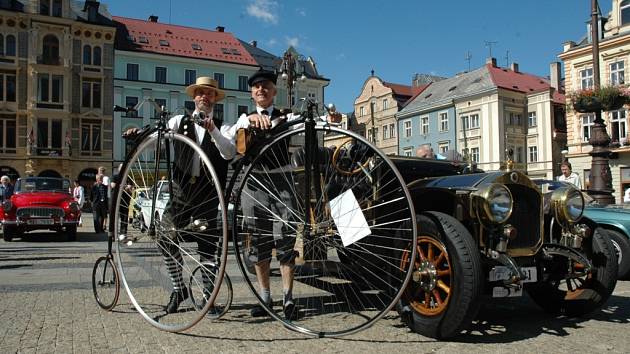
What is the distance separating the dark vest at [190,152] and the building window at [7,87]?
4615 cm

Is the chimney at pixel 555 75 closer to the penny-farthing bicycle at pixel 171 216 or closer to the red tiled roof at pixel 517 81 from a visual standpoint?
the red tiled roof at pixel 517 81

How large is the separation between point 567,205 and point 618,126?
1617 inches

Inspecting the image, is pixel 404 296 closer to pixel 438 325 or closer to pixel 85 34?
pixel 438 325

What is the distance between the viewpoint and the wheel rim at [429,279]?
149 inches

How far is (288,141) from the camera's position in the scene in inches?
162

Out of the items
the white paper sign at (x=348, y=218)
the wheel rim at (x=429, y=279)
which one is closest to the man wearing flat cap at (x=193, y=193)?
the white paper sign at (x=348, y=218)

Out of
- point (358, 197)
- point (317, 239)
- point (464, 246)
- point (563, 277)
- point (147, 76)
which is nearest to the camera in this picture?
point (464, 246)

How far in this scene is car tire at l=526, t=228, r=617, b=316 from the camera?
4527mm

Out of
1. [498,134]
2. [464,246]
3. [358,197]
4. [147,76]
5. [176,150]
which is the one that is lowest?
[464,246]

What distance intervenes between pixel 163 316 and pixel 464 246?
7.92 feet

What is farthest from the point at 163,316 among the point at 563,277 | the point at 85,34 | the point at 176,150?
the point at 85,34

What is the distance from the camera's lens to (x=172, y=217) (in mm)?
4375

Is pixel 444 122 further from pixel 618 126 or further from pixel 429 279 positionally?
pixel 429 279

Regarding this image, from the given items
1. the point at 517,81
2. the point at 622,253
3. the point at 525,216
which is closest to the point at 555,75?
the point at 517,81
